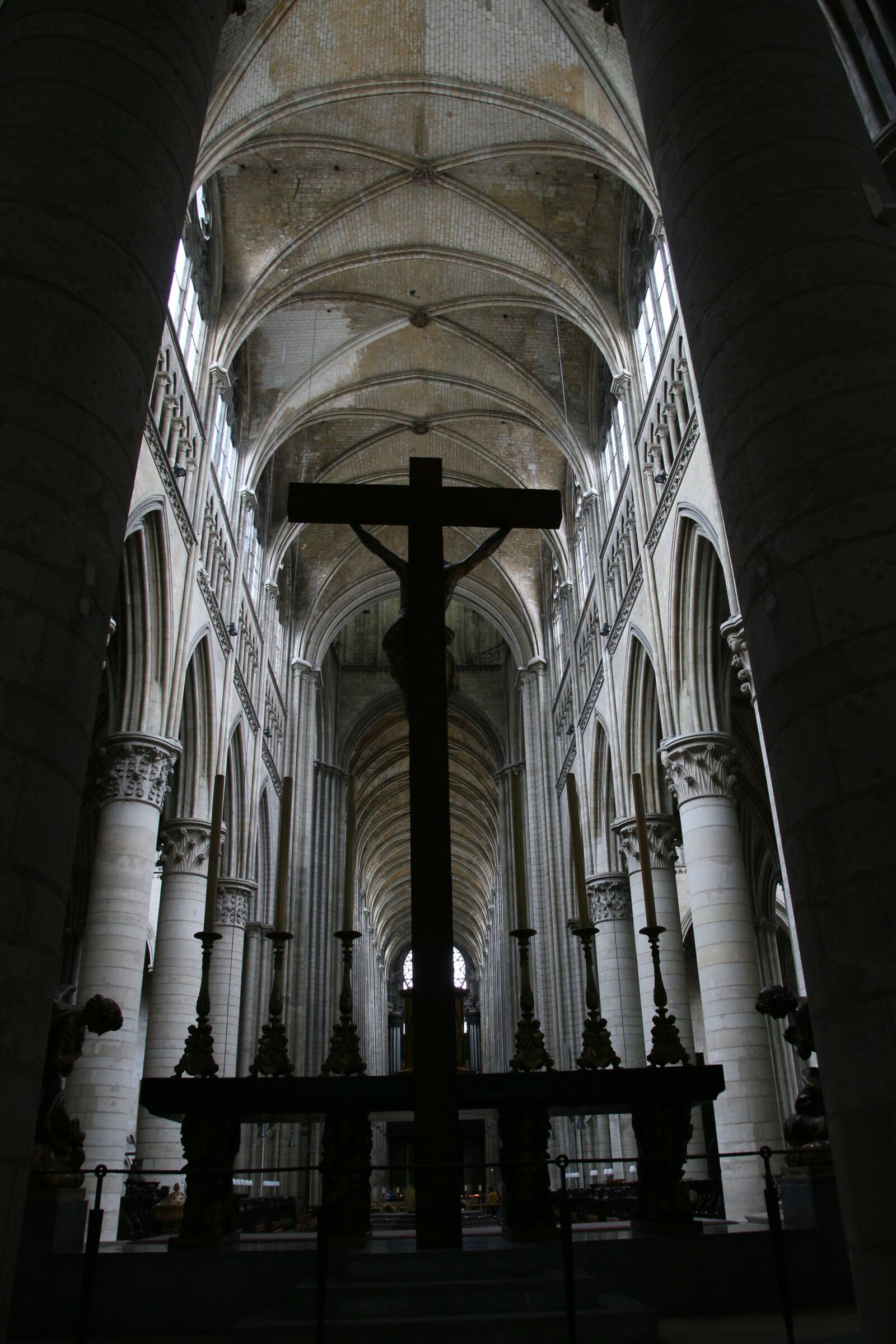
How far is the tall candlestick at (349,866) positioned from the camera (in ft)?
15.8

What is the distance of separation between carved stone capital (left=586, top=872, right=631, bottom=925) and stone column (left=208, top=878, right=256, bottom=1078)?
21.3ft

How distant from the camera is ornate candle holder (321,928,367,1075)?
4859mm

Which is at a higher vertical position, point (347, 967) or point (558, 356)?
point (558, 356)

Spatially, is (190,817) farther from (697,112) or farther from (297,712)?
(697,112)

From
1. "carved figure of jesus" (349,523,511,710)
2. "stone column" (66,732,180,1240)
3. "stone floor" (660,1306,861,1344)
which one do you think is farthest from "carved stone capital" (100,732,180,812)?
"stone floor" (660,1306,861,1344)

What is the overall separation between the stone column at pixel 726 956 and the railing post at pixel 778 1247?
709 centimetres

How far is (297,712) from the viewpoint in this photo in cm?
2591

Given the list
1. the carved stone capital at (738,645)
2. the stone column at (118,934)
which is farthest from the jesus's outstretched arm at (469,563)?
the stone column at (118,934)

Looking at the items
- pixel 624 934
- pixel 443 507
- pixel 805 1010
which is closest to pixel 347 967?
pixel 443 507

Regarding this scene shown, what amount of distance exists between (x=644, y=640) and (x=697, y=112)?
11641 millimetres

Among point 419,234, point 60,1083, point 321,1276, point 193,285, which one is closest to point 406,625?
point 321,1276

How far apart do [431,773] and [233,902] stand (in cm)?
1494

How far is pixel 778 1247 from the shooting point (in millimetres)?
3908

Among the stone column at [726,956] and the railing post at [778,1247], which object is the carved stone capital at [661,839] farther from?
the railing post at [778,1247]
